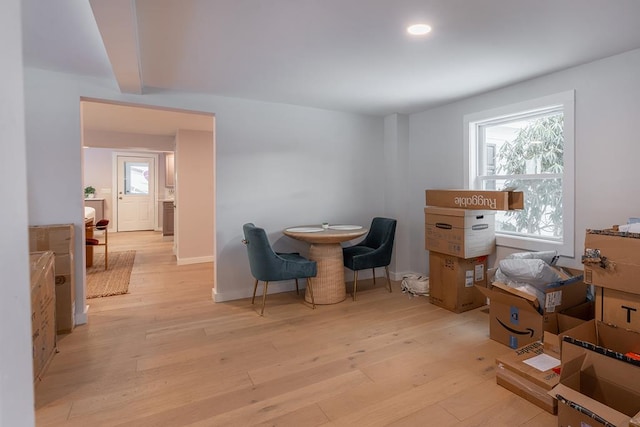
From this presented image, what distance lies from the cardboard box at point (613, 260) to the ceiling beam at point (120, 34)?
2.95m

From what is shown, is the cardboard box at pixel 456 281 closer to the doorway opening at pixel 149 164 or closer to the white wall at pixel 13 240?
the doorway opening at pixel 149 164

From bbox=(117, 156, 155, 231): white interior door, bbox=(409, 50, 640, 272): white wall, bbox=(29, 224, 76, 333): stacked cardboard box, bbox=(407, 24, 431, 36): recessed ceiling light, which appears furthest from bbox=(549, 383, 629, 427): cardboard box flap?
bbox=(117, 156, 155, 231): white interior door

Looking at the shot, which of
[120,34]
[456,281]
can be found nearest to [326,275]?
[456,281]

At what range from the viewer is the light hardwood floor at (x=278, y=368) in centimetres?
188

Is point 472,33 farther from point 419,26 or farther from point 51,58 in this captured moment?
point 51,58

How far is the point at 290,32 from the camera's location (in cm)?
221

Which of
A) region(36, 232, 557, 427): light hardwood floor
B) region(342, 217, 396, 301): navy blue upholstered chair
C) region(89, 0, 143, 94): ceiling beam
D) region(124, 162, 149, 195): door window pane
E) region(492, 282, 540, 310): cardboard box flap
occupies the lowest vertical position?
region(36, 232, 557, 427): light hardwood floor

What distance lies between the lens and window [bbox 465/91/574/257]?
292 centimetres

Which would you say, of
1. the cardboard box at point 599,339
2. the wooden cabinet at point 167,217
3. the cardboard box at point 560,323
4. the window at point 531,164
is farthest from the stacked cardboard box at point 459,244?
the wooden cabinet at point 167,217

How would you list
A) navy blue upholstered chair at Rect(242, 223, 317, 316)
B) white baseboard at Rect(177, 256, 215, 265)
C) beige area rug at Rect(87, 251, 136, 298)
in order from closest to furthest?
1. navy blue upholstered chair at Rect(242, 223, 317, 316)
2. beige area rug at Rect(87, 251, 136, 298)
3. white baseboard at Rect(177, 256, 215, 265)

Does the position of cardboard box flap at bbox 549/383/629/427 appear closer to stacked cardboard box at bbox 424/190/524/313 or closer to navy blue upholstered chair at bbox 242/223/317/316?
stacked cardboard box at bbox 424/190/524/313

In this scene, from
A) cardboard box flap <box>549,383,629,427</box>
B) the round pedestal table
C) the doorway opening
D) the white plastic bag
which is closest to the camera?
cardboard box flap <box>549,383,629,427</box>

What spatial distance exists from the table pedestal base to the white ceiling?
1.69 m

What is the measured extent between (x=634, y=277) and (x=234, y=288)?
3438 millimetres
